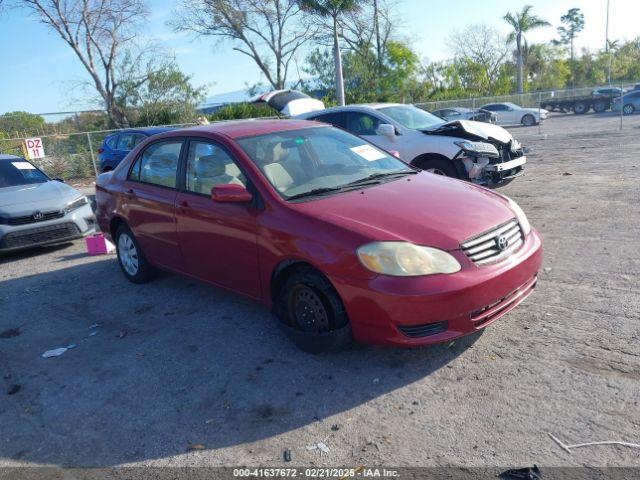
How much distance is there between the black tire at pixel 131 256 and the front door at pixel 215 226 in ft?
3.33

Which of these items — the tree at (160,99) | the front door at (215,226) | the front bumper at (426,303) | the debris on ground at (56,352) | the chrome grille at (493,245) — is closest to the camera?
the front bumper at (426,303)

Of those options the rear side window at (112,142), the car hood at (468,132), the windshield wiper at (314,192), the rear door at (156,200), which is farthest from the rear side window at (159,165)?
the rear side window at (112,142)

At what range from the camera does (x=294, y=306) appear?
12.9 ft

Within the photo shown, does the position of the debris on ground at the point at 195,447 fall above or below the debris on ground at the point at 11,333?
below

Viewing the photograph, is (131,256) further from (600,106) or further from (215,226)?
(600,106)

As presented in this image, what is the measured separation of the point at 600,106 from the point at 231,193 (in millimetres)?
36732

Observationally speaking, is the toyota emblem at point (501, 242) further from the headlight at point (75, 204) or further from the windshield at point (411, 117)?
the headlight at point (75, 204)

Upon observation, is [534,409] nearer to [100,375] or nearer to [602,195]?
[100,375]

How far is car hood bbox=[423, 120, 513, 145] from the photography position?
28.5 ft

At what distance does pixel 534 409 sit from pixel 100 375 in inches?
117

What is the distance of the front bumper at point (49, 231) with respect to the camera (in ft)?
24.2

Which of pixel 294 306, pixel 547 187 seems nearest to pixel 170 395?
pixel 294 306

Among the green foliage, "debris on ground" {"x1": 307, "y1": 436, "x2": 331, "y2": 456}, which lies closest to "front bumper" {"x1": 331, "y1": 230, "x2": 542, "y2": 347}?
"debris on ground" {"x1": 307, "y1": 436, "x2": 331, "y2": 456}

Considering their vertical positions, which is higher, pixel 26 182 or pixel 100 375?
pixel 26 182
